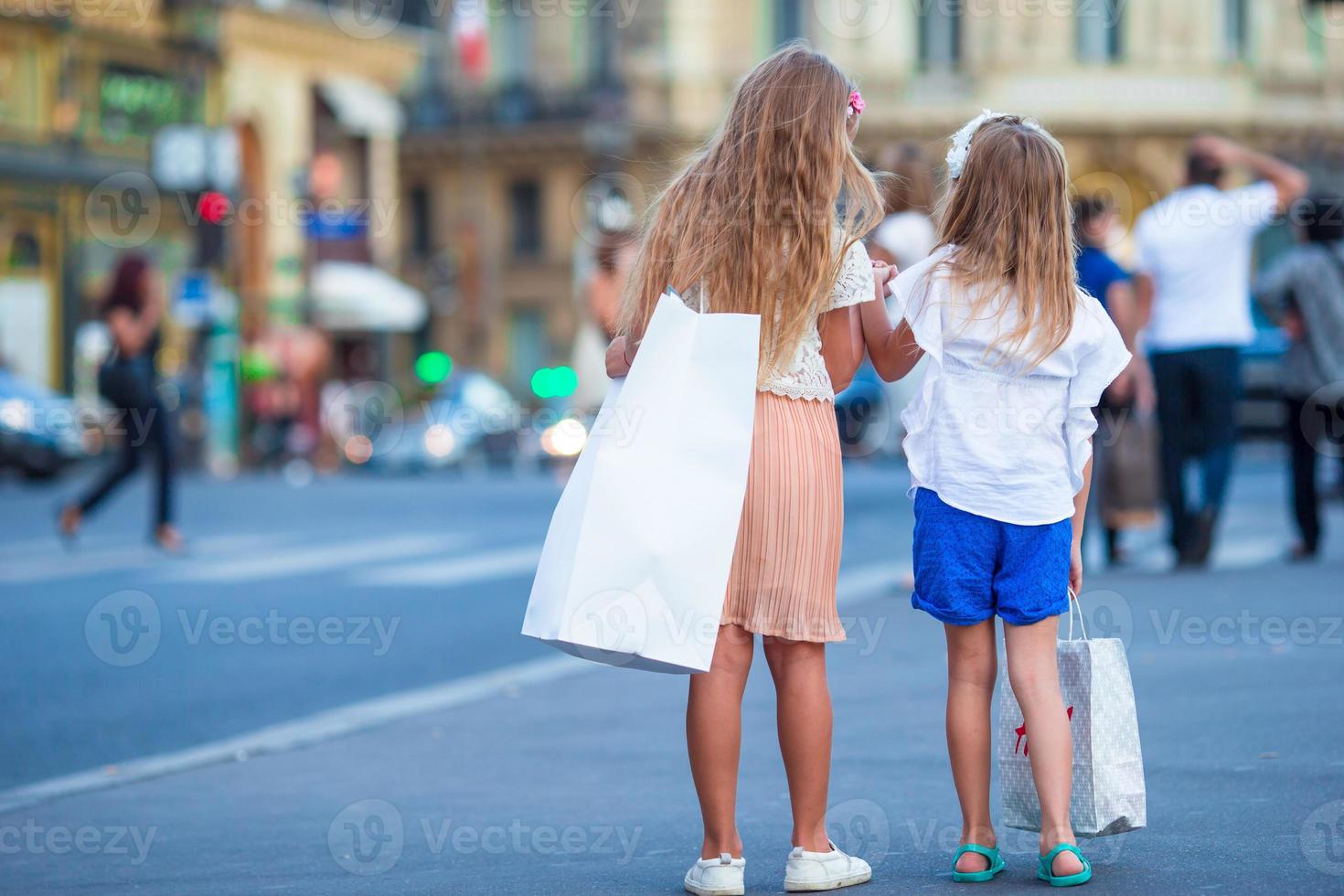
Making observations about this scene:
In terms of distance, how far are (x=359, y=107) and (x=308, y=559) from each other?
29018mm

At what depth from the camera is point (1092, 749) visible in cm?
416

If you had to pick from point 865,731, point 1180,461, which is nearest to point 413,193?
point 1180,461

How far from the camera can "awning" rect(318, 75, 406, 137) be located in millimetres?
40281

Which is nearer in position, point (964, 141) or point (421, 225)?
point (964, 141)

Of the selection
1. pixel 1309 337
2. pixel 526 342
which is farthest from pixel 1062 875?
pixel 526 342

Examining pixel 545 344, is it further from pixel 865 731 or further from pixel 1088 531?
pixel 865 731

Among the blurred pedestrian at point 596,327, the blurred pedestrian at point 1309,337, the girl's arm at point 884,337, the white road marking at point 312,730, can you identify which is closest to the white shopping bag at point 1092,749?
the girl's arm at point 884,337

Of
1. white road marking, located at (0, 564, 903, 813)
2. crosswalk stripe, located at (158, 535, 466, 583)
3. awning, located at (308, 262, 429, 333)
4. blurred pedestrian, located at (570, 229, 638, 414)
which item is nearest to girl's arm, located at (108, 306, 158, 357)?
crosswalk stripe, located at (158, 535, 466, 583)

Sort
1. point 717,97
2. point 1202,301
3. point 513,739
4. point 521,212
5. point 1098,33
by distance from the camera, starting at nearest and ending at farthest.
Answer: point 513,739 → point 1202,301 → point 1098,33 → point 717,97 → point 521,212

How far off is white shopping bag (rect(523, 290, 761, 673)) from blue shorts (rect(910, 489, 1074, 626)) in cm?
47

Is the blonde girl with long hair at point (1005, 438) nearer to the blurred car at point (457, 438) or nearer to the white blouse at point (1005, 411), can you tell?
the white blouse at point (1005, 411)

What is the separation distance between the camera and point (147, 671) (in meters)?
8.52

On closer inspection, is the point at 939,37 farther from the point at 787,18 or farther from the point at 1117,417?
the point at 1117,417

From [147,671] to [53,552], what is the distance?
209 inches
